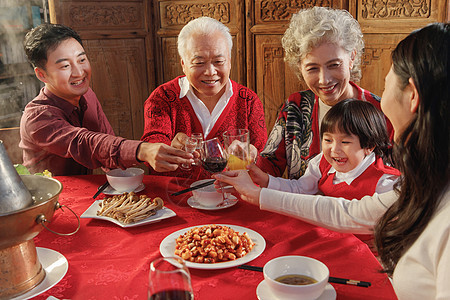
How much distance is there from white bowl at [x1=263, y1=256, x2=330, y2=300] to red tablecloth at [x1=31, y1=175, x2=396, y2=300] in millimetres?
77

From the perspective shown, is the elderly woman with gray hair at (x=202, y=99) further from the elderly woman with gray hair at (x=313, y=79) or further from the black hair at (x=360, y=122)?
the black hair at (x=360, y=122)

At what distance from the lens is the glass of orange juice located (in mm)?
1718

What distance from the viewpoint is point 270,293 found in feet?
3.57

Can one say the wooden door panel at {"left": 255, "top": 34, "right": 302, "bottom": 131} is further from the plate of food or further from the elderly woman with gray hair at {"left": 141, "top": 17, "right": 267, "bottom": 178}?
the plate of food

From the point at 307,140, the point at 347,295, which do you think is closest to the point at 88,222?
the point at 347,295

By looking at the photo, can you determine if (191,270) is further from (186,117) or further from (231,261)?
(186,117)

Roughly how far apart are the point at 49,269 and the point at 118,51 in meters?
3.08

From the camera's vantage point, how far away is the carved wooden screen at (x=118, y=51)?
3885 mm

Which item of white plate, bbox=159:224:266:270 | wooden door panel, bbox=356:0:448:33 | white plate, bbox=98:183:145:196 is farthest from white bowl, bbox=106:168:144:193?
wooden door panel, bbox=356:0:448:33

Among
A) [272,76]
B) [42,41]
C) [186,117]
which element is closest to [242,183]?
[186,117]

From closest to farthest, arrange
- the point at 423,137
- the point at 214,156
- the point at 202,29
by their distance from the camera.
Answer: the point at 423,137 < the point at 214,156 < the point at 202,29

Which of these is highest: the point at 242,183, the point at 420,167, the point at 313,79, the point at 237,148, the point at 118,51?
the point at 118,51

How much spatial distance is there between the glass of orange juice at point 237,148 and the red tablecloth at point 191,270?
0.17 metres

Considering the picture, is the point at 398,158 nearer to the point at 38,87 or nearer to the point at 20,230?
the point at 20,230
